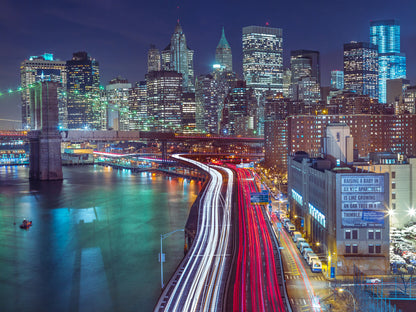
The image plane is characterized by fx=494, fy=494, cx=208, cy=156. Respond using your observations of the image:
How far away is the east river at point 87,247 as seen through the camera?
2448 cm

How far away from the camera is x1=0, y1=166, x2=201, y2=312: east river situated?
964 inches

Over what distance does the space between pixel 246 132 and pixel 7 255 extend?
121309 millimetres

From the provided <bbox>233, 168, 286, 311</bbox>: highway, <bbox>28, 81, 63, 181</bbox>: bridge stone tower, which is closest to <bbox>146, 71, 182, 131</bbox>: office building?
<bbox>28, 81, 63, 181</bbox>: bridge stone tower

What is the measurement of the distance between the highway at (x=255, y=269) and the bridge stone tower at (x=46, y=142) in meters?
48.9

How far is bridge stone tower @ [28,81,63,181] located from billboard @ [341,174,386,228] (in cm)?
6261

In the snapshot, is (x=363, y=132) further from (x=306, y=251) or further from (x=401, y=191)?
(x=306, y=251)

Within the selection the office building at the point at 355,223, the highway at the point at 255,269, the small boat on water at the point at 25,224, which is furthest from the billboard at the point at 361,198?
the small boat on water at the point at 25,224

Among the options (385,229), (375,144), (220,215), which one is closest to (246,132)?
(375,144)

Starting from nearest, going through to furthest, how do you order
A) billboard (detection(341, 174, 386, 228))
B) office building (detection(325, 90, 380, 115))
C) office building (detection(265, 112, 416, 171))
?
billboard (detection(341, 174, 386, 228)) < office building (detection(265, 112, 416, 171)) < office building (detection(325, 90, 380, 115))

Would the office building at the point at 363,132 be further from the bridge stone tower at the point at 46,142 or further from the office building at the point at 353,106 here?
the bridge stone tower at the point at 46,142

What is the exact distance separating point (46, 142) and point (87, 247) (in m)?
47.9

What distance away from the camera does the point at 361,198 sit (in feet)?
79.0

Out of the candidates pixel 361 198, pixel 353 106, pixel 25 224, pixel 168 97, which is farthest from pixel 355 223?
pixel 168 97

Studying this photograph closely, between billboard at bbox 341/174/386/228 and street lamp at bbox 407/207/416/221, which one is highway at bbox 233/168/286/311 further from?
street lamp at bbox 407/207/416/221
